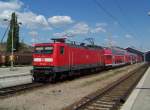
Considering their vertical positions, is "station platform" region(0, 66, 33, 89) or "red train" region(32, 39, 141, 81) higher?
"red train" region(32, 39, 141, 81)

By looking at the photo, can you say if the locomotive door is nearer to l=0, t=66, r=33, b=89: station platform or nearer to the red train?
the red train

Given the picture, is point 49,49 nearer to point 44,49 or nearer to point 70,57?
point 44,49

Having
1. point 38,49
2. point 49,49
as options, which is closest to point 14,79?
point 38,49

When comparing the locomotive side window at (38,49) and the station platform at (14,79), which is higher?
the locomotive side window at (38,49)

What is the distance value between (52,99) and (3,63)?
170 ft

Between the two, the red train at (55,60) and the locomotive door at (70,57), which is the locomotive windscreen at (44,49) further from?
the locomotive door at (70,57)

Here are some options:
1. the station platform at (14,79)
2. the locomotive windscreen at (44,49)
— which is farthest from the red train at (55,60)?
the station platform at (14,79)

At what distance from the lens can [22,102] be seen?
14.4 metres

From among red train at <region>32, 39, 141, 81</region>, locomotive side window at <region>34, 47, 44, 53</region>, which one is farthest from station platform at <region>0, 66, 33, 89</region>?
locomotive side window at <region>34, 47, 44, 53</region>

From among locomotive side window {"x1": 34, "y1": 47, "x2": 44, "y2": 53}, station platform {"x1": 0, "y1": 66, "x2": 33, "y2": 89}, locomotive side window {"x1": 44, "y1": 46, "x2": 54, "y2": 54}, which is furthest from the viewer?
locomotive side window {"x1": 34, "y1": 47, "x2": 44, "y2": 53}

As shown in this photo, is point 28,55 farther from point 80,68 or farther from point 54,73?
point 54,73

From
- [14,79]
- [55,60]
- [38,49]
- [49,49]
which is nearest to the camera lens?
[55,60]

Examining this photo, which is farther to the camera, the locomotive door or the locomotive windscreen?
the locomotive door

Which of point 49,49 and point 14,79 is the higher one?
point 49,49
